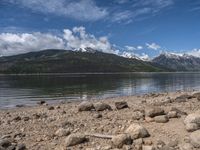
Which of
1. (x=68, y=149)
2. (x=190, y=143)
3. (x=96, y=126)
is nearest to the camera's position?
(x=190, y=143)

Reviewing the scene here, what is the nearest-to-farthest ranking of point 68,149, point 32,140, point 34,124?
1. point 68,149
2. point 32,140
3. point 34,124

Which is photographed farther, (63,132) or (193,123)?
(63,132)

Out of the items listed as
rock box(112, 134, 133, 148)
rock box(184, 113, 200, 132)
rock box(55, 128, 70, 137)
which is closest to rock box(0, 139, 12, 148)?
rock box(55, 128, 70, 137)

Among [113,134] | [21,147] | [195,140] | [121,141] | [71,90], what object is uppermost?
[71,90]

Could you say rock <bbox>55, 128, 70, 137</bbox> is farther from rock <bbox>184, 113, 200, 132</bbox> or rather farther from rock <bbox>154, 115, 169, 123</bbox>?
rock <bbox>184, 113, 200, 132</bbox>

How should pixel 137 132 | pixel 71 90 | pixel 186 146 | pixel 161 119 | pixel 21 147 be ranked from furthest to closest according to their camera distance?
pixel 71 90
pixel 161 119
pixel 137 132
pixel 21 147
pixel 186 146

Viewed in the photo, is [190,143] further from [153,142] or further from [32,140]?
[32,140]

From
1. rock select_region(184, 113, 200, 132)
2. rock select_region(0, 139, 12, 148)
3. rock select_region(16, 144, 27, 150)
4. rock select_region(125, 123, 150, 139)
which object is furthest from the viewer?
rock select_region(184, 113, 200, 132)

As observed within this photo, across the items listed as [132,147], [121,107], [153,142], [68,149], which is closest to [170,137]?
[153,142]

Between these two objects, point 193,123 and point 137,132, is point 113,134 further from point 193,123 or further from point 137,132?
point 193,123

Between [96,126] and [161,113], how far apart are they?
4467mm

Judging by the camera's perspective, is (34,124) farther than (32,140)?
Yes

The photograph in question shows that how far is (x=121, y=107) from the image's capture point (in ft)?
102

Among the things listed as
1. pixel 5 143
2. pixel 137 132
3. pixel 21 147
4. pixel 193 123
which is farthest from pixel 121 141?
pixel 5 143
